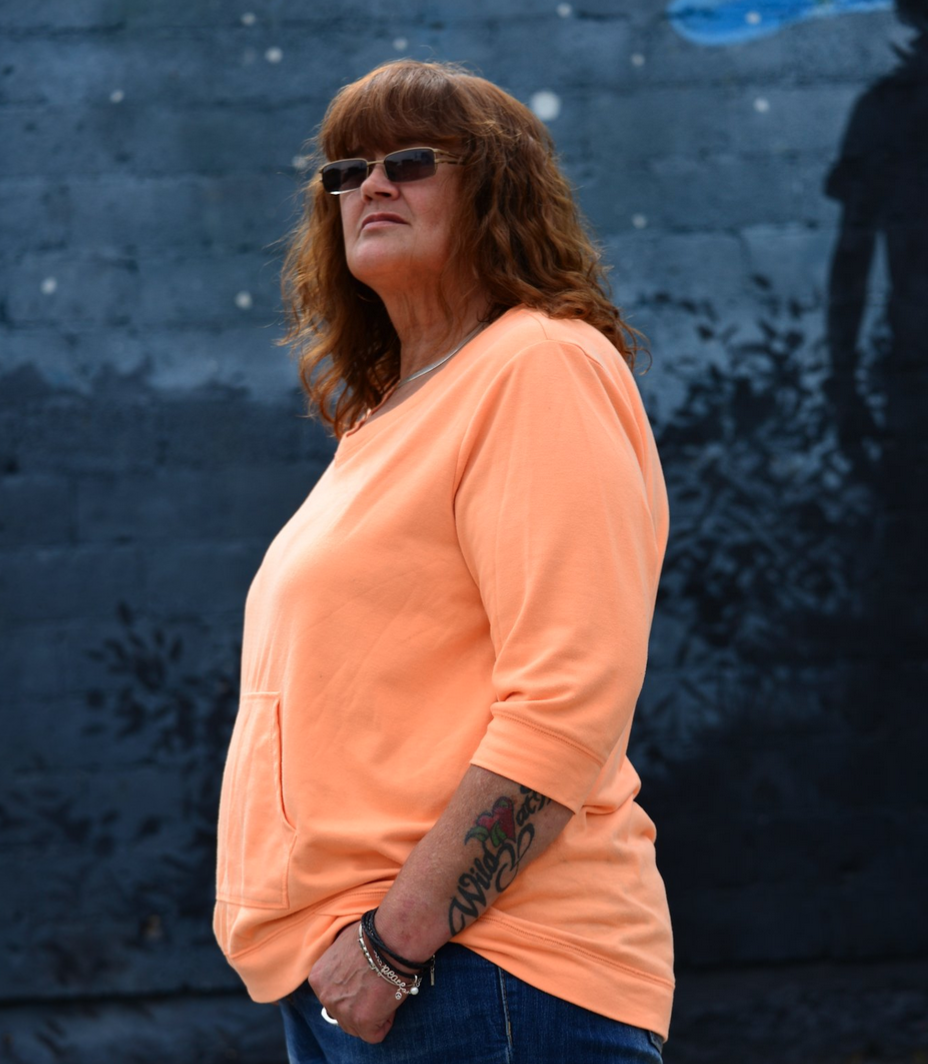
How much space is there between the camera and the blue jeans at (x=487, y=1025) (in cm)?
106

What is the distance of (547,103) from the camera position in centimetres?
276

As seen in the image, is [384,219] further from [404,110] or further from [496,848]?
[496,848]

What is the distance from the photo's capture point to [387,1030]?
1072mm

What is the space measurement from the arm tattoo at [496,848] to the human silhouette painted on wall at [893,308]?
2036 mm

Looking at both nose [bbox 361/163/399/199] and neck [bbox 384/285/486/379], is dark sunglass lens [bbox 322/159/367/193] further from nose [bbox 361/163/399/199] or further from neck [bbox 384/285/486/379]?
neck [bbox 384/285/486/379]

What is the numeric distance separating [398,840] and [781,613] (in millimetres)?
1934

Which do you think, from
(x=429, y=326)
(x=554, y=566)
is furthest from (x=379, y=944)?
(x=429, y=326)

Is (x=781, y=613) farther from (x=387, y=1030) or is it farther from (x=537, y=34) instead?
(x=387, y=1030)

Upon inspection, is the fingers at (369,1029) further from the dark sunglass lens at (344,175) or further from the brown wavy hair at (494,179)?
the dark sunglass lens at (344,175)

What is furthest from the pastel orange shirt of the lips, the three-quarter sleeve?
the lips

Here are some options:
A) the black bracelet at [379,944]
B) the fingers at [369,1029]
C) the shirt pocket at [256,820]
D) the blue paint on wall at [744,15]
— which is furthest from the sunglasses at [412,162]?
the blue paint on wall at [744,15]

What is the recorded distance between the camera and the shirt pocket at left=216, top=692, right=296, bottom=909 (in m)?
1.17

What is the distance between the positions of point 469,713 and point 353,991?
30 cm

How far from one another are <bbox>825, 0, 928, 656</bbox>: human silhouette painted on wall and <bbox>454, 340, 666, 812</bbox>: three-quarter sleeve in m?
1.91
